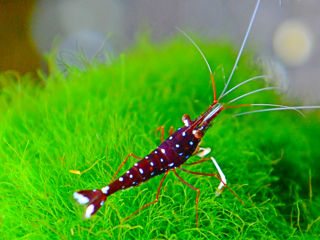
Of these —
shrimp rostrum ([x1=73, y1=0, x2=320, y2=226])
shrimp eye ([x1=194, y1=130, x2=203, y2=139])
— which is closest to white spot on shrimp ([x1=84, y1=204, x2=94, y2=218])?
shrimp rostrum ([x1=73, y1=0, x2=320, y2=226])

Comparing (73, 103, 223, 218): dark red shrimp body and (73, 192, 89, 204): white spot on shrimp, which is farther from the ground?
(73, 192, 89, 204): white spot on shrimp

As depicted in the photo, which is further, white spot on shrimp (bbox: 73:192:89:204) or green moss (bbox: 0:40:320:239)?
green moss (bbox: 0:40:320:239)

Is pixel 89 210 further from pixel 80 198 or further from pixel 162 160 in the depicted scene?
pixel 162 160

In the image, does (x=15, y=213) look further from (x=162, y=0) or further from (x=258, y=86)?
(x=162, y=0)

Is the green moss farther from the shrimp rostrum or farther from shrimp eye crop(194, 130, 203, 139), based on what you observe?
shrimp eye crop(194, 130, 203, 139)

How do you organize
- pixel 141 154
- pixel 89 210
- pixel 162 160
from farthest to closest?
1. pixel 141 154
2. pixel 162 160
3. pixel 89 210

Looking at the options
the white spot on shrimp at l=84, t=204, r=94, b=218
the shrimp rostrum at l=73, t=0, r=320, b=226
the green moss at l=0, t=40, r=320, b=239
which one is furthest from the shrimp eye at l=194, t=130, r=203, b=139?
the white spot on shrimp at l=84, t=204, r=94, b=218

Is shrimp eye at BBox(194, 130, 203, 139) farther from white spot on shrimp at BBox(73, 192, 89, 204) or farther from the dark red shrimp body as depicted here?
white spot on shrimp at BBox(73, 192, 89, 204)

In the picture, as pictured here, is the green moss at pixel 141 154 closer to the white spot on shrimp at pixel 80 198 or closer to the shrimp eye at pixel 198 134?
the white spot on shrimp at pixel 80 198

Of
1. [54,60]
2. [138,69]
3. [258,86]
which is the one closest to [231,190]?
[258,86]

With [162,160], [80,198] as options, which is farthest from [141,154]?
[80,198]
